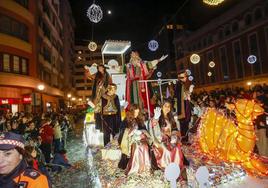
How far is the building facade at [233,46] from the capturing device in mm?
32781

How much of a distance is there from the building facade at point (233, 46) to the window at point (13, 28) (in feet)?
86.6

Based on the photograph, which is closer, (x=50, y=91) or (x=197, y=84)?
(x=50, y=91)

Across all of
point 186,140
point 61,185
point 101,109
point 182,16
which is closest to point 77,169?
point 61,185

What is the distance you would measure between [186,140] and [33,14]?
22301 millimetres

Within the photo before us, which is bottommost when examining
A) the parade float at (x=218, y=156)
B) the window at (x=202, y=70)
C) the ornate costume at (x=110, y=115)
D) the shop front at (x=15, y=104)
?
the parade float at (x=218, y=156)

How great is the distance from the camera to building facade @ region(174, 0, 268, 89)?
108 feet

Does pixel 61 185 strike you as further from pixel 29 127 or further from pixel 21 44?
pixel 21 44

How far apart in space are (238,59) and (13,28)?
29.5 metres

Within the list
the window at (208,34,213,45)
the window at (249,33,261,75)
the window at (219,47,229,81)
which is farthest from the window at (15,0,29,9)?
the window at (208,34,213,45)

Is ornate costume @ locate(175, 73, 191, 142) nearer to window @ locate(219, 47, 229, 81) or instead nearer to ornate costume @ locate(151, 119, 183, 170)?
ornate costume @ locate(151, 119, 183, 170)

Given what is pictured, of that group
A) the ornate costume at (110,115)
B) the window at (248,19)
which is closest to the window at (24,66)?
the ornate costume at (110,115)

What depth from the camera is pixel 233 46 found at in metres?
38.3

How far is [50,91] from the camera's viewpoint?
35.8 m

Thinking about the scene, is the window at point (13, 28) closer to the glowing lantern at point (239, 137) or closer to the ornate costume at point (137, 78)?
the ornate costume at point (137, 78)
